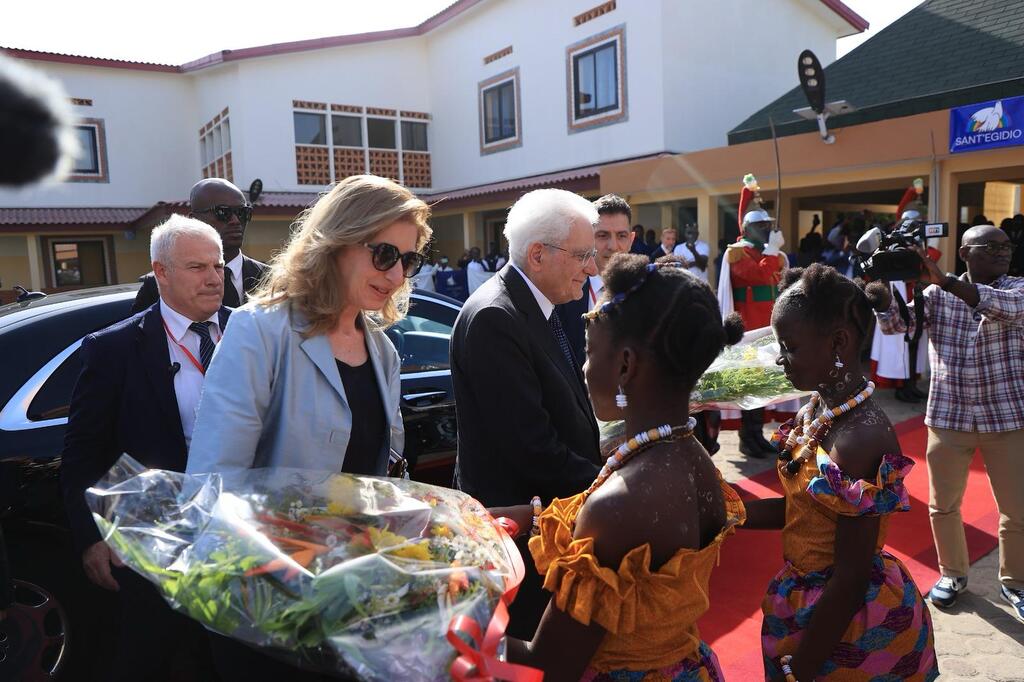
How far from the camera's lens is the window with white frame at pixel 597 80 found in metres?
15.3

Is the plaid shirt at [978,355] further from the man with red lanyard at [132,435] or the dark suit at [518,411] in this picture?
the man with red lanyard at [132,435]

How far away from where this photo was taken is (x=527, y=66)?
1738 cm

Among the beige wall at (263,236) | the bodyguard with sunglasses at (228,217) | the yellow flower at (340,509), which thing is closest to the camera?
the yellow flower at (340,509)

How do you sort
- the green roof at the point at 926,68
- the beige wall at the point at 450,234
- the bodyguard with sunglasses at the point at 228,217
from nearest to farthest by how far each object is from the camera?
1. the bodyguard with sunglasses at the point at 228,217
2. the green roof at the point at 926,68
3. the beige wall at the point at 450,234

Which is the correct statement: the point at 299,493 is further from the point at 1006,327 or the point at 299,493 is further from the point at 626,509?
the point at 1006,327

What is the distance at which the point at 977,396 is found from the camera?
3.57m

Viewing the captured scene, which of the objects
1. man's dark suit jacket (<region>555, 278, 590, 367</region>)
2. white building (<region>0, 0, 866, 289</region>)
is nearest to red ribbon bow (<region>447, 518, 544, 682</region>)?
man's dark suit jacket (<region>555, 278, 590, 367</region>)

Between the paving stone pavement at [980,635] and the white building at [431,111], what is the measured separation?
34.1 feet

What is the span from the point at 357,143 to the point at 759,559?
1830cm

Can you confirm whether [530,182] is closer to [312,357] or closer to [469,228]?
[469,228]

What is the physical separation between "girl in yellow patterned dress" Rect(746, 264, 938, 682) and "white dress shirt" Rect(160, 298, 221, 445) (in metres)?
1.86

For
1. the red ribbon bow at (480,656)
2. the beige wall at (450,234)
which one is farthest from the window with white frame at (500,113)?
the red ribbon bow at (480,656)

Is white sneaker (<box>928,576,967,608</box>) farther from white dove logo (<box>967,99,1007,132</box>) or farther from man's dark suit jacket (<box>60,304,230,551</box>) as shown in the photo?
white dove logo (<box>967,99,1007,132</box>)

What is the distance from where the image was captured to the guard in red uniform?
6387 millimetres
